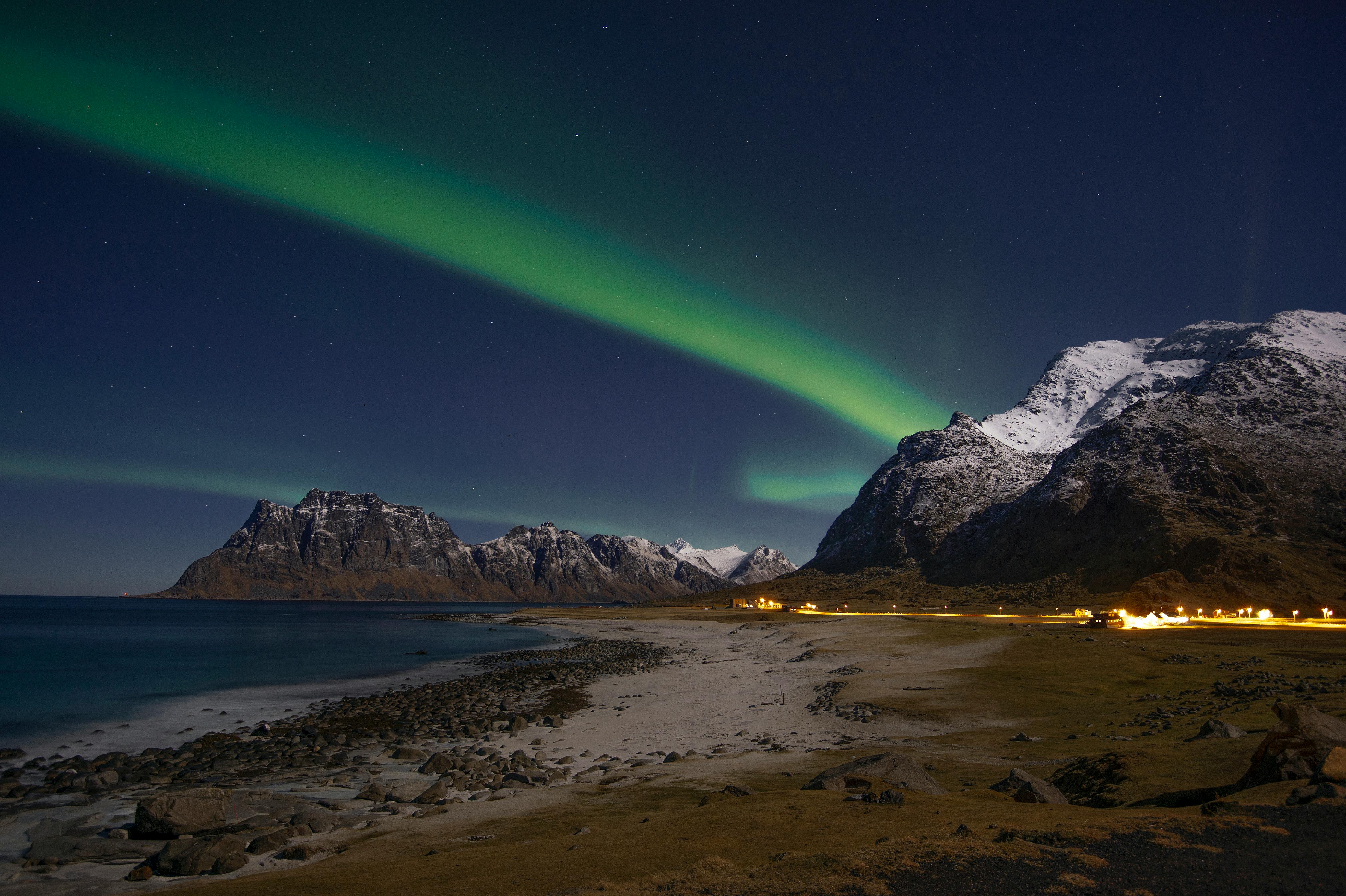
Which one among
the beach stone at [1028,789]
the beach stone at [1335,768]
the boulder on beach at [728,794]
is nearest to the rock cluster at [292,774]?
the boulder on beach at [728,794]

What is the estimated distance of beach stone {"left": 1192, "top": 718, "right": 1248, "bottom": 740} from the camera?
15195mm

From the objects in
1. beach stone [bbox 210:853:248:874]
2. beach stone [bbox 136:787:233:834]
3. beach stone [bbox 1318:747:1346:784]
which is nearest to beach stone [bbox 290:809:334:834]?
beach stone [bbox 136:787:233:834]

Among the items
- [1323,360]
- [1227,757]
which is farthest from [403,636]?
[1323,360]

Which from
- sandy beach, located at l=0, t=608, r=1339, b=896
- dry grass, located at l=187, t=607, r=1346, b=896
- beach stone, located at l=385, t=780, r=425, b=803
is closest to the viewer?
dry grass, located at l=187, t=607, r=1346, b=896

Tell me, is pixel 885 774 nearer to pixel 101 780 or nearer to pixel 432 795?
pixel 432 795

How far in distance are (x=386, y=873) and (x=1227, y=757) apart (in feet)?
53.3

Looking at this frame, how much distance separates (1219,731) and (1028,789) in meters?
6.82

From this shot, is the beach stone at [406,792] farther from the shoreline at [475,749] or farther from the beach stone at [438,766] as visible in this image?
the beach stone at [438,766]

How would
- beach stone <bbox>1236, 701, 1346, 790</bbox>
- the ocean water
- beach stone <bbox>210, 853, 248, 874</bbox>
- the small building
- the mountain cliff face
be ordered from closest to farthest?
beach stone <bbox>1236, 701, 1346, 790</bbox> < beach stone <bbox>210, 853, 248, 874</bbox> < the ocean water < the mountain cliff face < the small building

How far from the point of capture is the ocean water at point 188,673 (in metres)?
32.8

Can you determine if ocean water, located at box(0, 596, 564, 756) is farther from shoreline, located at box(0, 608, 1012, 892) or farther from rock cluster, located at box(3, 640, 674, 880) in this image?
shoreline, located at box(0, 608, 1012, 892)

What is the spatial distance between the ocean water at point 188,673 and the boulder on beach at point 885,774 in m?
30.3

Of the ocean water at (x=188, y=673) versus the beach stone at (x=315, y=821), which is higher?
the beach stone at (x=315, y=821)

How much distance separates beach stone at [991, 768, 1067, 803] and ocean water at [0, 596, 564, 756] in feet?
111
